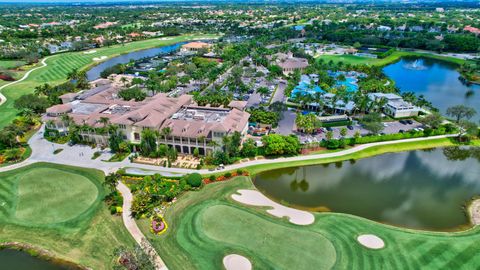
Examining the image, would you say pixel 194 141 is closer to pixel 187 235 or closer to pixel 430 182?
pixel 187 235

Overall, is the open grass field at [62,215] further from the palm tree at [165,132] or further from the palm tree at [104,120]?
the palm tree at [165,132]

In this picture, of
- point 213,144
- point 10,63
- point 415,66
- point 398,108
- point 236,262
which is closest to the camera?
point 236,262

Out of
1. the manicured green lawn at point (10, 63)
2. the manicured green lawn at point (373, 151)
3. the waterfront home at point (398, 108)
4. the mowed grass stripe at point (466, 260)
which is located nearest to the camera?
the mowed grass stripe at point (466, 260)

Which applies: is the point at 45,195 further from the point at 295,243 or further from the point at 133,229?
the point at 295,243

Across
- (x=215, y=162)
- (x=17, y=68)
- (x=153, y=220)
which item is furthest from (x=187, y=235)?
(x=17, y=68)

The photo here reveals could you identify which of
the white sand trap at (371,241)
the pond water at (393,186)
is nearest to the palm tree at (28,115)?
the pond water at (393,186)

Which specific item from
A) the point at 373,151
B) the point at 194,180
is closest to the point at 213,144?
the point at 194,180
